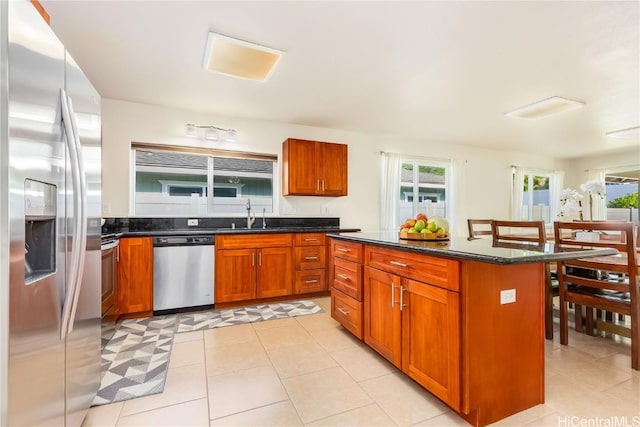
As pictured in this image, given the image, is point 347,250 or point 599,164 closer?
point 347,250

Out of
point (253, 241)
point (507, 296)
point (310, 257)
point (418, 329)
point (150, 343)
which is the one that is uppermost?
point (253, 241)

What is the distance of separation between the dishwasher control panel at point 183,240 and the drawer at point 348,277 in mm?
1511

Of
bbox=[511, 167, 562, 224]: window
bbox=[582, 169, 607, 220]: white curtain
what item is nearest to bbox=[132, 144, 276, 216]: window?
bbox=[511, 167, 562, 224]: window

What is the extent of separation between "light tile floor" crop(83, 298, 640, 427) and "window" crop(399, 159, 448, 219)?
119 inches

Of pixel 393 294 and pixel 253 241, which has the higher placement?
pixel 253 241

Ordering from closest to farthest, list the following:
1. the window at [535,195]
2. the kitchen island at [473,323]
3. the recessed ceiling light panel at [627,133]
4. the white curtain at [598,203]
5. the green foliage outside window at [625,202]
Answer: the kitchen island at [473,323] → the recessed ceiling light panel at [627,133] → the green foliage outside window at [625,202] → the window at [535,195] → the white curtain at [598,203]

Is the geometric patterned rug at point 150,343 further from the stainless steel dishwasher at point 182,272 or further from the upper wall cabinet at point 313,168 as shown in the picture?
the upper wall cabinet at point 313,168

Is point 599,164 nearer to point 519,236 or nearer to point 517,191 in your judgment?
point 517,191

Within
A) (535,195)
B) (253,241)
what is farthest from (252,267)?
(535,195)

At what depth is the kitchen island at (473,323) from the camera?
57.6 inches

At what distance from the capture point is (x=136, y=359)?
224 cm

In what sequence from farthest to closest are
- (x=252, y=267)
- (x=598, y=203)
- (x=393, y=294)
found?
(x=598, y=203) < (x=252, y=267) < (x=393, y=294)

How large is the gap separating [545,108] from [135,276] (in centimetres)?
505

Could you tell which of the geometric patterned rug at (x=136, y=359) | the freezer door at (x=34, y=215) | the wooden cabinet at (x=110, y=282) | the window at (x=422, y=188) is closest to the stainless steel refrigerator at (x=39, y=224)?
the freezer door at (x=34, y=215)
